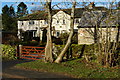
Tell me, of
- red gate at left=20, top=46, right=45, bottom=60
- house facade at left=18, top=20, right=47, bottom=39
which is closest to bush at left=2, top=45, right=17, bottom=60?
red gate at left=20, top=46, right=45, bottom=60

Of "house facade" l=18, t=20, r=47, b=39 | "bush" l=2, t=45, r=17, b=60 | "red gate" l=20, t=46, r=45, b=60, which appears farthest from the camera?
"house facade" l=18, t=20, r=47, b=39

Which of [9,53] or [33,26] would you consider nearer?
[9,53]

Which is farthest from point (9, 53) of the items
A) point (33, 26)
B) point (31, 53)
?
point (33, 26)

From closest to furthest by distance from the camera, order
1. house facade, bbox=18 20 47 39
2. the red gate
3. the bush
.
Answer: the red gate < the bush < house facade, bbox=18 20 47 39

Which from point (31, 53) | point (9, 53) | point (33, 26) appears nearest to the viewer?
point (31, 53)

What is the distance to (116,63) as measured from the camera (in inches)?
444

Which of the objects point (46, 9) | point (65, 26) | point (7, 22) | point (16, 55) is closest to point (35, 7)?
point (46, 9)

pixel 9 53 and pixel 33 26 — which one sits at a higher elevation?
pixel 33 26

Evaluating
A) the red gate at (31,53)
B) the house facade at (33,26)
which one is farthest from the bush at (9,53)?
the house facade at (33,26)

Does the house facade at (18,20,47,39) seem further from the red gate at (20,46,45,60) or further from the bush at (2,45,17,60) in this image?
the red gate at (20,46,45,60)

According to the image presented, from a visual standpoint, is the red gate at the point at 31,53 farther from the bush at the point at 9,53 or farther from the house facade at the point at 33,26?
the house facade at the point at 33,26

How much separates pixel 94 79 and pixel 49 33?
546cm

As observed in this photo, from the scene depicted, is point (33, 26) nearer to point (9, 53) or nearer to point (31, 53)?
point (9, 53)

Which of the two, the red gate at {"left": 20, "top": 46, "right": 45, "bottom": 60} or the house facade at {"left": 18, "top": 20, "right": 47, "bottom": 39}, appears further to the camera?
the house facade at {"left": 18, "top": 20, "right": 47, "bottom": 39}
